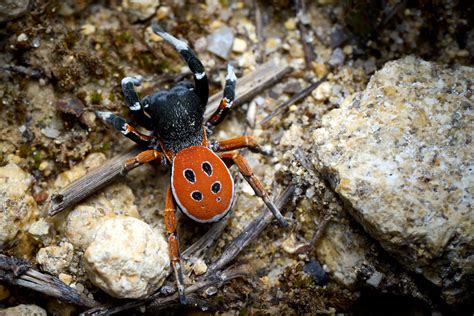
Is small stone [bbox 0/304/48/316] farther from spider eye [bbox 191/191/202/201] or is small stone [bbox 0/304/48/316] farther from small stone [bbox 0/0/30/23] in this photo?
small stone [bbox 0/0/30/23]

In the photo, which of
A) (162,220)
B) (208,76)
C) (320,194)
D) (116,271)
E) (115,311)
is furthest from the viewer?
(208,76)

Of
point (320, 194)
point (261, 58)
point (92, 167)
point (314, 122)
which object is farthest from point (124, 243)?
point (261, 58)


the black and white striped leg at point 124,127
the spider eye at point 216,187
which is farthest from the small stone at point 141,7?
the spider eye at point 216,187

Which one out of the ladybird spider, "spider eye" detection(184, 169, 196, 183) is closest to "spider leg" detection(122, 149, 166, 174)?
the ladybird spider

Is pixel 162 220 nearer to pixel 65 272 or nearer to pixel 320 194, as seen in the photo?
pixel 65 272

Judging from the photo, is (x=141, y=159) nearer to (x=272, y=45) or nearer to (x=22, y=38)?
(x=22, y=38)

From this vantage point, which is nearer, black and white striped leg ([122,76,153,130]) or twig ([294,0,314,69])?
black and white striped leg ([122,76,153,130])

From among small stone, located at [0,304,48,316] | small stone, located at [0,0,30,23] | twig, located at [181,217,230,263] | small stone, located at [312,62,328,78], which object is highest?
small stone, located at [312,62,328,78]

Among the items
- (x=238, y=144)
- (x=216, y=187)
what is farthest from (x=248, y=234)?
(x=238, y=144)
